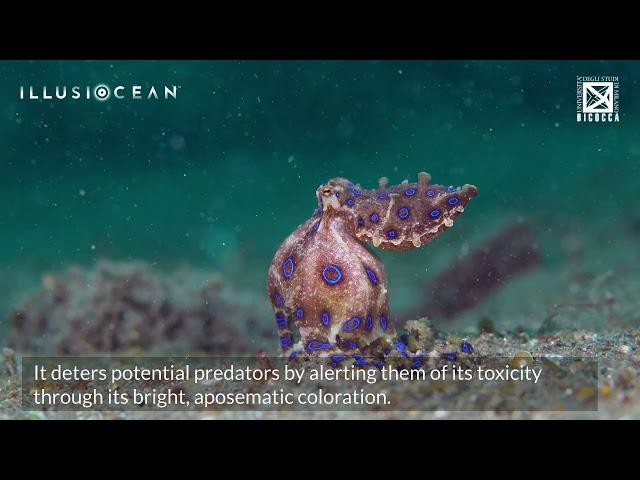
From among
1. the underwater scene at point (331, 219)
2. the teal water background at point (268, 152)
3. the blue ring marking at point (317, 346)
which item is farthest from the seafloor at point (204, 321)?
the teal water background at point (268, 152)

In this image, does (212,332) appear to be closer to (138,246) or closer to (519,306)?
(519,306)

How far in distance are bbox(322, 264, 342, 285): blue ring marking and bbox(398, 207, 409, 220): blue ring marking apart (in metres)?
0.92

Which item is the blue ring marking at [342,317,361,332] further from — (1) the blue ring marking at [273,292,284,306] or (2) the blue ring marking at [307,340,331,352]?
(1) the blue ring marking at [273,292,284,306]

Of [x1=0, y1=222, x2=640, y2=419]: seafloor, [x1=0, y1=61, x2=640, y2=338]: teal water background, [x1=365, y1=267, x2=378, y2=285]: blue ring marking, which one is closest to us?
[x1=365, y1=267, x2=378, y2=285]: blue ring marking

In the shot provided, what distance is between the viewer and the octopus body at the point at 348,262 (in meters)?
5.64

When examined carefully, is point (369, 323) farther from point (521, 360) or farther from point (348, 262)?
point (521, 360)

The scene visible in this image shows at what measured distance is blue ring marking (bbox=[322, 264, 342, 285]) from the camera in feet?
18.5

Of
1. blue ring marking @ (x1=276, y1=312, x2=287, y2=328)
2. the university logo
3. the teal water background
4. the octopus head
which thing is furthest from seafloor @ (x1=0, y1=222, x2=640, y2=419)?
the teal water background

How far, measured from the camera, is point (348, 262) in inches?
223

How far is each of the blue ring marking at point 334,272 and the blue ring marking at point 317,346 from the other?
2.09 ft

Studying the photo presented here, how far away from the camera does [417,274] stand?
17766mm

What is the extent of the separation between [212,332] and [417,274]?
28.7ft

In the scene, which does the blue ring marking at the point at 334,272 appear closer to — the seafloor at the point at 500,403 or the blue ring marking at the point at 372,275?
the blue ring marking at the point at 372,275

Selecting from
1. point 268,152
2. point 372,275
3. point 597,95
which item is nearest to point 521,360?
point 372,275
